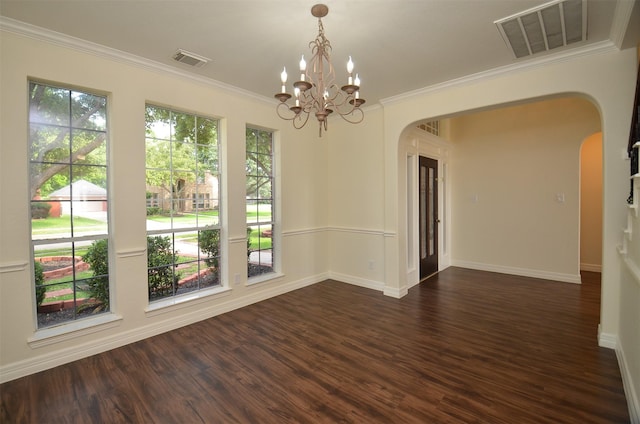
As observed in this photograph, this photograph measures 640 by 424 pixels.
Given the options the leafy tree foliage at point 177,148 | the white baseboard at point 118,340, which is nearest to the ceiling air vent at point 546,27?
the leafy tree foliage at point 177,148

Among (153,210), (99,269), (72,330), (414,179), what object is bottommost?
(72,330)

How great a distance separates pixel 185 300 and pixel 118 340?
0.71m

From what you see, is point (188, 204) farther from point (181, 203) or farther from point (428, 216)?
point (428, 216)

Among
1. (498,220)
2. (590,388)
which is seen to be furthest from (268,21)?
(498,220)

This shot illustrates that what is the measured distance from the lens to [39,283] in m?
2.61

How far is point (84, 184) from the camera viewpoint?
111 inches

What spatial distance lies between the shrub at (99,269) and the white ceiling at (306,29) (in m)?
1.95

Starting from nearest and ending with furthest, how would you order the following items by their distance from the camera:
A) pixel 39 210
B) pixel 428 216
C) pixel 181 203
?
1. pixel 39 210
2. pixel 181 203
3. pixel 428 216

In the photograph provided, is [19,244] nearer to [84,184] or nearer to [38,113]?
[84,184]

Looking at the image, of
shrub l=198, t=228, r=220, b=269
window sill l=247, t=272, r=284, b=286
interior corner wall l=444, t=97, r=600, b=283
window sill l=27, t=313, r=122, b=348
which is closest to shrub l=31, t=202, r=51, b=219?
window sill l=27, t=313, r=122, b=348

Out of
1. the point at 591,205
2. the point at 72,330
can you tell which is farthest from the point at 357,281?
the point at 591,205

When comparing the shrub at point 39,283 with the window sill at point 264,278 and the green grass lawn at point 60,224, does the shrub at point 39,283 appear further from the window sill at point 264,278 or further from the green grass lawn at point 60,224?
the window sill at point 264,278

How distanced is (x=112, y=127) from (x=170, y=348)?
2.26 metres

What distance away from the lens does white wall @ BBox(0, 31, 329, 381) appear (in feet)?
7.84
